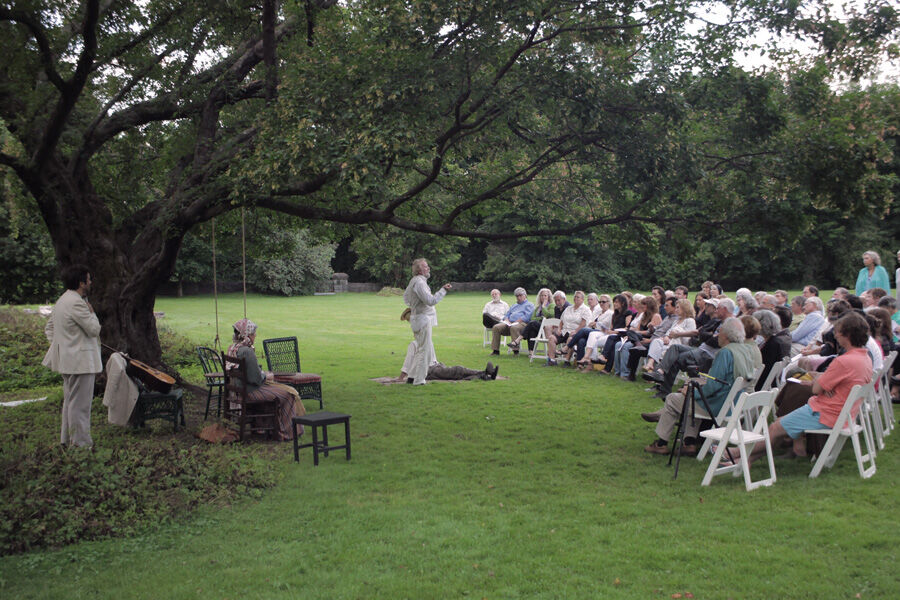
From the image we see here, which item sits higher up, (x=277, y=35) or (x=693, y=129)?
(x=277, y=35)

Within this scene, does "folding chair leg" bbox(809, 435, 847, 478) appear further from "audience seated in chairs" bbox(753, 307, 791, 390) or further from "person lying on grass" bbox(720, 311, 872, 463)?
"audience seated in chairs" bbox(753, 307, 791, 390)

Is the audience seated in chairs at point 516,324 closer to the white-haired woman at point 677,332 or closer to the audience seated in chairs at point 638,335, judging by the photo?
the audience seated in chairs at point 638,335

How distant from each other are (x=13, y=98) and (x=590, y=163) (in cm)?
761

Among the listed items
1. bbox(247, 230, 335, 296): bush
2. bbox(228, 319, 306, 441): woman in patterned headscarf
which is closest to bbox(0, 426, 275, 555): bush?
bbox(228, 319, 306, 441): woman in patterned headscarf

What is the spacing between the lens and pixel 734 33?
7918mm

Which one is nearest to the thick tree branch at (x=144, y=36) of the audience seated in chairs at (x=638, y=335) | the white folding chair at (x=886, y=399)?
the audience seated in chairs at (x=638, y=335)

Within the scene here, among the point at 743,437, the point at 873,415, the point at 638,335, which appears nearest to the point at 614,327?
the point at 638,335

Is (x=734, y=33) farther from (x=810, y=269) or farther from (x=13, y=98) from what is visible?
(x=810, y=269)

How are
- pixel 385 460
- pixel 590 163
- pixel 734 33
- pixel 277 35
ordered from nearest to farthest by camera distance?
pixel 385 460 → pixel 734 33 → pixel 590 163 → pixel 277 35

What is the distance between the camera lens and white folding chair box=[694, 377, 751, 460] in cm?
646

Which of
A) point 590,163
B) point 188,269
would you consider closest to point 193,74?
point 590,163

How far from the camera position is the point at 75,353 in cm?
717

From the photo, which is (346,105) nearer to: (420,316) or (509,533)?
(420,316)

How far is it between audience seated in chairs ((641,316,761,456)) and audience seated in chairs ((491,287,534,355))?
8434mm
